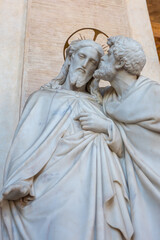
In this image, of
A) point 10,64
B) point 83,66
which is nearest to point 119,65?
point 83,66

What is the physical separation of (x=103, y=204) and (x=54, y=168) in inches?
13.8

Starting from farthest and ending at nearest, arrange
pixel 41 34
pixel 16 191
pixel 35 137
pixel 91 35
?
pixel 91 35 < pixel 41 34 < pixel 35 137 < pixel 16 191

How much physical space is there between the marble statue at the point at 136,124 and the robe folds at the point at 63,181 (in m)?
0.06

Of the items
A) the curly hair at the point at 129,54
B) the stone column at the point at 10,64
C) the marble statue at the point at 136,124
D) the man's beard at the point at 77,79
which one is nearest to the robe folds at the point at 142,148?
the marble statue at the point at 136,124

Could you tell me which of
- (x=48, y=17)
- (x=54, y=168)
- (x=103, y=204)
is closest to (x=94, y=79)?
(x=54, y=168)

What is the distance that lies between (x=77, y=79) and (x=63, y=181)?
90 centimetres

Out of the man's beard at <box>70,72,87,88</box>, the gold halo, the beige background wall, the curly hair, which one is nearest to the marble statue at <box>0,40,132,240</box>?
the man's beard at <box>70,72,87,88</box>

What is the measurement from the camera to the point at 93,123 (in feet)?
7.00

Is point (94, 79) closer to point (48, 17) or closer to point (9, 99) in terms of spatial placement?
point (9, 99)

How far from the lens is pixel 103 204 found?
1.82 metres

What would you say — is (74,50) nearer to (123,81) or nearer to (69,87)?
(69,87)

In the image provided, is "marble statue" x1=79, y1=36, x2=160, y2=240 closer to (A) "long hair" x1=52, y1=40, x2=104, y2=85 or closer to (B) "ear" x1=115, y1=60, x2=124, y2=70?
(B) "ear" x1=115, y1=60, x2=124, y2=70

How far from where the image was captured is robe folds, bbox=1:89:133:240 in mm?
1726

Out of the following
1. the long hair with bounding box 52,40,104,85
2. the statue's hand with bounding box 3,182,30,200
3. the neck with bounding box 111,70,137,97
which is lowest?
the statue's hand with bounding box 3,182,30,200
